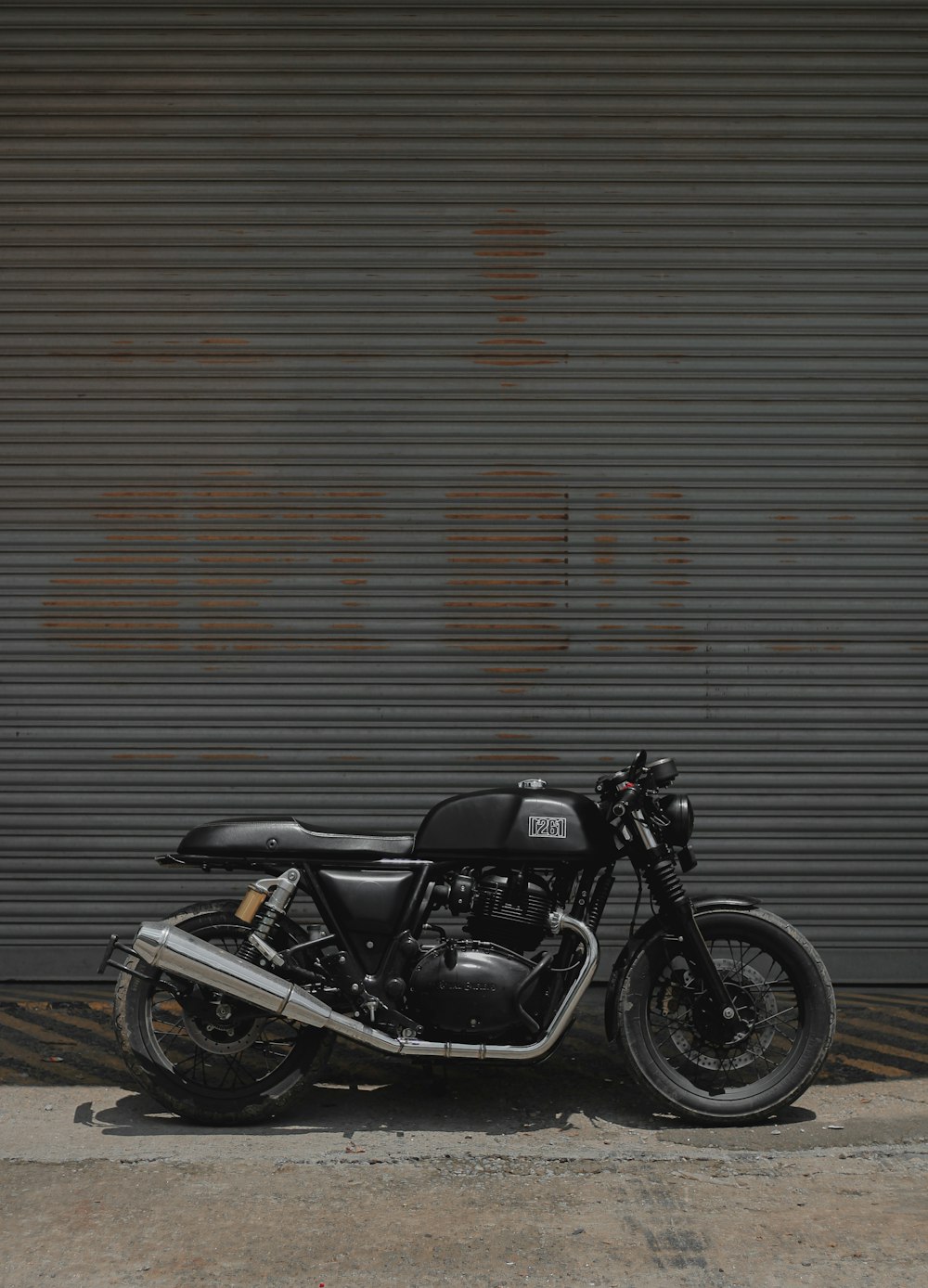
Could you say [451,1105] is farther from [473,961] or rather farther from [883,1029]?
[883,1029]

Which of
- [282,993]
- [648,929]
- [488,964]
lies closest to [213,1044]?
[282,993]

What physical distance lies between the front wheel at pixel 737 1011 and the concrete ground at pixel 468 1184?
0.12 m

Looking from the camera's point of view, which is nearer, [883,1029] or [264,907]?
[264,907]

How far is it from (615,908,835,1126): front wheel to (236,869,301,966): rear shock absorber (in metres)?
1.25

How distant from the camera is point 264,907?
4426 millimetres

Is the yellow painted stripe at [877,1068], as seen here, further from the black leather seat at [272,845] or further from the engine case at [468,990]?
the black leather seat at [272,845]

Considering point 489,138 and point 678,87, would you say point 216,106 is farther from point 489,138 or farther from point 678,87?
point 678,87

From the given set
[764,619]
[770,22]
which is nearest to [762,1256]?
[764,619]

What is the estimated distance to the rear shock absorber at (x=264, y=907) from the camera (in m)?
4.37

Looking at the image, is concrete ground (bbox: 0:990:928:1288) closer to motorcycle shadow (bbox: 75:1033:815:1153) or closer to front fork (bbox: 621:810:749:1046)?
motorcycle shadow (bbox: 75:1033:815:1153)

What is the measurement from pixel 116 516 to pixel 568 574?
7.15ft

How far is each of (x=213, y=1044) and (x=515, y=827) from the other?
1331 mm

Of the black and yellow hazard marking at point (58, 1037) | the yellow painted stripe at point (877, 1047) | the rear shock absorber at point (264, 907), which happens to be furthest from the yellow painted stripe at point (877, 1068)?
the black and yellow hazard marking at point (58, 1037)

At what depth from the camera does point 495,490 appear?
5859 millimetres
